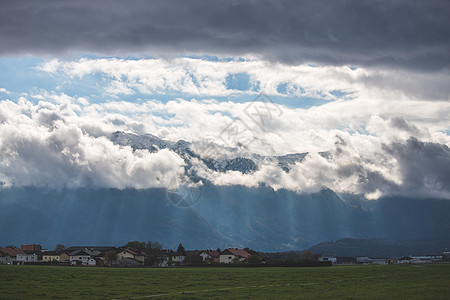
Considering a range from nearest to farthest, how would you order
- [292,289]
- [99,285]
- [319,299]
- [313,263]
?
[319,299] → [292,289] → [99,285] → [313,263]

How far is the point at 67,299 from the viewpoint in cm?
5725

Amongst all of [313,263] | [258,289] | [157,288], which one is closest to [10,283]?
[157,288]

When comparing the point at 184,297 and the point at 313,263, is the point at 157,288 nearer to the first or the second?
the point at 184,297

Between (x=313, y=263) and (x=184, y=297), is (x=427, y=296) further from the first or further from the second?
(x=313, y=263)

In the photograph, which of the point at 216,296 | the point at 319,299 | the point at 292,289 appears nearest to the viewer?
the point at 319,299

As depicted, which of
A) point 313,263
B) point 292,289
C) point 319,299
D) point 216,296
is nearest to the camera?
point 319,299

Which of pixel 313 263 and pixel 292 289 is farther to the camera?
pixel 313 263

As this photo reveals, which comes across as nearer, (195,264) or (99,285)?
(99,285)

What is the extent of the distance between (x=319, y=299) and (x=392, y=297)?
7451 mm

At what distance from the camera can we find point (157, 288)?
71.1m

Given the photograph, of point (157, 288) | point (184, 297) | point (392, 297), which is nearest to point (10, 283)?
point (157, 288)

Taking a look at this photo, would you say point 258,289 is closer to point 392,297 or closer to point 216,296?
point 216,296

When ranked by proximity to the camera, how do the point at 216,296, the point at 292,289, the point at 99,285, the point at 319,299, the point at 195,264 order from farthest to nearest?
1. the point at 195,264
2. the point at 99,285
3. the point at 292,289
4. the point at 216,296
5. the point at 319,299

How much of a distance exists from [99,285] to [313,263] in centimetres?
10564
